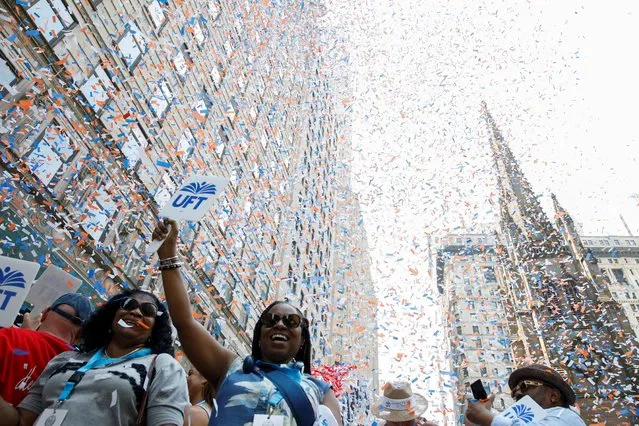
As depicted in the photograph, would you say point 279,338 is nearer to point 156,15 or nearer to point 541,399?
point 541,399

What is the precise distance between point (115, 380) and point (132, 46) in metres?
14.8

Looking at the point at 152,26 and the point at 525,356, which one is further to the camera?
the point at 525,356

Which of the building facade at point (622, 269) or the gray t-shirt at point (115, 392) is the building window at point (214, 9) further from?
the building facade at point (622, 269)

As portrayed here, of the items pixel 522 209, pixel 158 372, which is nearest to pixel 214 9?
pixel 158 372

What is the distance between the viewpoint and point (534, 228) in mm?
45906

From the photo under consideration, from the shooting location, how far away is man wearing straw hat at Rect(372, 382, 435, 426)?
4.98 metres

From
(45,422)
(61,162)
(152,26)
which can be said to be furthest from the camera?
(152,26)

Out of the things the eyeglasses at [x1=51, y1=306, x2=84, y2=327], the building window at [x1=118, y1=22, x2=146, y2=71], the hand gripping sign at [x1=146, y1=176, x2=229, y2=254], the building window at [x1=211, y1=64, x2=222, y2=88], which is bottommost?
the eyeglasses at [x1=51, y1=306, x2=84, y2=327]

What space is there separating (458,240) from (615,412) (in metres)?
64.7

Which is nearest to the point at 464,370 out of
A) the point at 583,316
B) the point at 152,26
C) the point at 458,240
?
the point at 458,240

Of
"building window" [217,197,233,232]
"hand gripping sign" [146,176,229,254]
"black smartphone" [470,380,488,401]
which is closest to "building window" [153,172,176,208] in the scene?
"building window" [217,197,233,232]

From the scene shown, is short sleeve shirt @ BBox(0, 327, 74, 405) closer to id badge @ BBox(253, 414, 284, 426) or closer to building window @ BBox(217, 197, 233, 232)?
id badge @ BBox(253, 414, 284, 426)

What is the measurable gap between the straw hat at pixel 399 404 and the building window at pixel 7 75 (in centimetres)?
1000

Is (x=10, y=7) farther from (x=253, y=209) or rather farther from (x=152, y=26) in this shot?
(x=253, y=209)
